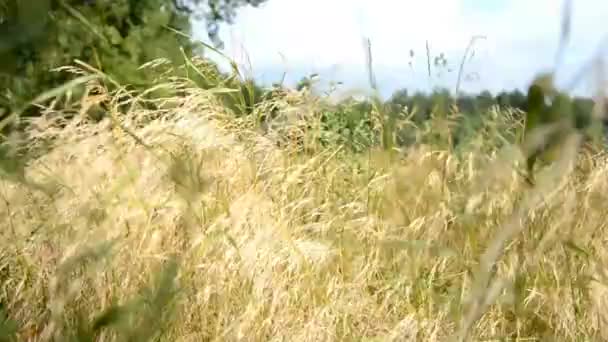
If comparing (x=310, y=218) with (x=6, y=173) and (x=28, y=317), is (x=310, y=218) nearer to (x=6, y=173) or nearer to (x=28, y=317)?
(x=28, y=317)

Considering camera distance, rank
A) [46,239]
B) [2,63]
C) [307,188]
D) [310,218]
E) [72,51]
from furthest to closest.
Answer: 1. [72,51]
2. [307,188]
3. [310,218]
4. [46,239]
5. [2,63]

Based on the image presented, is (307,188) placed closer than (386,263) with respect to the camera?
No

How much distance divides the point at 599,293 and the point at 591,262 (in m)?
0.52

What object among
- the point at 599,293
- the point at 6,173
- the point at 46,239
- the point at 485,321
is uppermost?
the point at 6,173

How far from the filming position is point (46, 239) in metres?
3.08

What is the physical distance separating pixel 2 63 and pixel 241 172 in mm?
3435

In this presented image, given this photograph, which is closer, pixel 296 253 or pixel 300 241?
pixel 296 253

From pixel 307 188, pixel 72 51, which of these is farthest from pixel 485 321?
pixel 72 51

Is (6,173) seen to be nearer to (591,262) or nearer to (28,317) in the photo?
(28,317)

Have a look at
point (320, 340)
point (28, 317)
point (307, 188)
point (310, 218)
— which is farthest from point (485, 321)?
point (28, 317)

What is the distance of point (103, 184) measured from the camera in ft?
12.8

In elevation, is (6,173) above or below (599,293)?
above

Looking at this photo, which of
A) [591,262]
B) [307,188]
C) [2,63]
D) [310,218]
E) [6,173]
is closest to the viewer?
[2,63]

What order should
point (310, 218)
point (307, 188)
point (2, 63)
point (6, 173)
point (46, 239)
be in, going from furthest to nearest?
1. point (307, 188)
2. point (310, 218)
3. point (46, 239)
4. point (6, 173)
5. point (2, 63)
